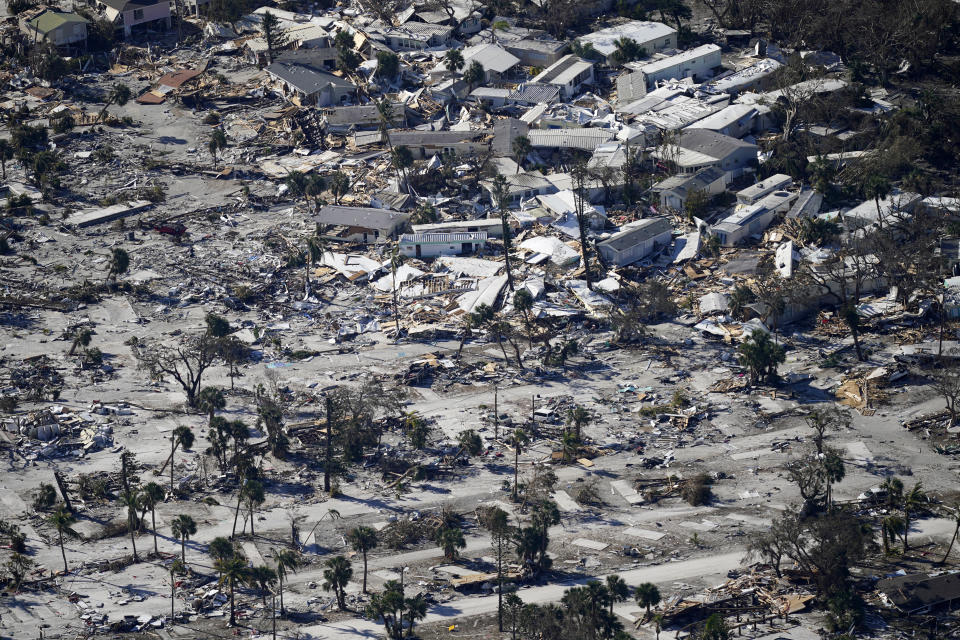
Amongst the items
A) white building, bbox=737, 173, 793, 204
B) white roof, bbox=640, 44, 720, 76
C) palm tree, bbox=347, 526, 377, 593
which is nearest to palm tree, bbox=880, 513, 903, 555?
palm tree, bbox=347, 526, 377, 593

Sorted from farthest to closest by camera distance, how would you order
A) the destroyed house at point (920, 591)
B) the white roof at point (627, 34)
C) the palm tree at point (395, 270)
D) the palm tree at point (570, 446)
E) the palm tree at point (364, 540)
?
the white roof at point (627, 34) < the palm tree at point (395, 270) < the palm tree at point (570, 446) < the palm tree at point (364, 540) < the destroyed house at point (920, 591)

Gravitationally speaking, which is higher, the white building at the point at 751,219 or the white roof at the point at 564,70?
the white roof at the point at 564,70

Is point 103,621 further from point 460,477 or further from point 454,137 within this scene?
point 454,137

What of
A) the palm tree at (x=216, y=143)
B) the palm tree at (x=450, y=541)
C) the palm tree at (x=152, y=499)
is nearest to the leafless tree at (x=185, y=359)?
the palm tree at (x=152, y=499)

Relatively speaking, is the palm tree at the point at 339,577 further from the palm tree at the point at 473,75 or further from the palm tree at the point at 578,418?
the palm tree at the point at 473,75

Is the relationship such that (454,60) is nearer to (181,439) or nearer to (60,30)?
(60,30)

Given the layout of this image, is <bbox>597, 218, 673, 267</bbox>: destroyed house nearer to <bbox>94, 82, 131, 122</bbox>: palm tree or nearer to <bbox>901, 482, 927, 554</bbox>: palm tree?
<bbox>901, 482, 927, 554</bbox>: palm tree
